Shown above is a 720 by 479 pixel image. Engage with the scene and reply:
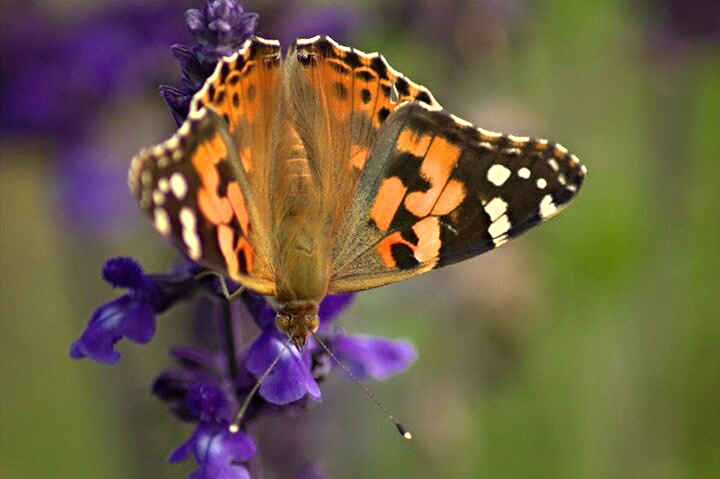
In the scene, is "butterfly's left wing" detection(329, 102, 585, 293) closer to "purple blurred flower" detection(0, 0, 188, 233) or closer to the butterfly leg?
the butterfly leg

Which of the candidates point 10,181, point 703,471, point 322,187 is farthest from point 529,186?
point 10,181

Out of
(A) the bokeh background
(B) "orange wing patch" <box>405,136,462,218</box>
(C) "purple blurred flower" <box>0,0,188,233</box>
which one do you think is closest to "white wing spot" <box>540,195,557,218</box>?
(B) "orange wing patch" <box>405,136,462,218</box>

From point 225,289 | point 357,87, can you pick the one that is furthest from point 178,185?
point 357,87

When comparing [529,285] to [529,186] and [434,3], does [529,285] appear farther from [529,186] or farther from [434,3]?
[529,186]

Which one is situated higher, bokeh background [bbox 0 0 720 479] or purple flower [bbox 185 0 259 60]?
purple flower [bbox 185 0 259 60]

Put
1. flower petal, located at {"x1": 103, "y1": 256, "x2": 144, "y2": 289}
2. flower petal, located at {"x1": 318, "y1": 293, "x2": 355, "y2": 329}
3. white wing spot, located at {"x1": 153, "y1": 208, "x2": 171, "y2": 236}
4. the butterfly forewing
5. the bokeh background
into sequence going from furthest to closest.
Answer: the bokeh background → flower petal, located at {"x1": 318, "y1": 293, "x2": 355, "y2": 329} → flower petal, located at {"x1": 103, "y1": 256, "x2": 144, "y2": 289} → the butterfly forewing → white wing spot, located at {"x1": 153, "y1": 208, "x2": 171, "y2": 236}

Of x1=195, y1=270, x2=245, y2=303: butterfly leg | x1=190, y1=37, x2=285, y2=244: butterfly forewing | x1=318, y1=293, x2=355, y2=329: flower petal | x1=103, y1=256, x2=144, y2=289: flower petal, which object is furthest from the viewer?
x1=318, y1=293, x2=355, y2=329: flower petal

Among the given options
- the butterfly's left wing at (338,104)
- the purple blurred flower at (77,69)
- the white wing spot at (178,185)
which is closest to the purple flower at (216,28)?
the butterfly's left wing at (338,104)
